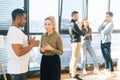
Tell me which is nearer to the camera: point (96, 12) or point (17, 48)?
point (17, 48)

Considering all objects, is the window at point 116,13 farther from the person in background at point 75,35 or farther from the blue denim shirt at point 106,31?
the person in background at point 75,35

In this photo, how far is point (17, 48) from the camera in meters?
2.60

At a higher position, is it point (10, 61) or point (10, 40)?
point (10, 40)

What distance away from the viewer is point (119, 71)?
20.7 feet

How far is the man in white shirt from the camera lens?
260 cm

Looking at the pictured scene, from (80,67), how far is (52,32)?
3.01 metres

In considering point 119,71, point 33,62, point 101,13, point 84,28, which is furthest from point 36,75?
Answer: point 101,13

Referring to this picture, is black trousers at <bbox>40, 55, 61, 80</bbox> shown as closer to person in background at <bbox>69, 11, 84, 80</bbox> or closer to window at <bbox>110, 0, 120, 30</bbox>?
person in background at <bbox>69, 11, 84, 80</bbox>

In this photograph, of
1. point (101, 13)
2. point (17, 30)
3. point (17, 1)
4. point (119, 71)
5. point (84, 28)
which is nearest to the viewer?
point (17, 30)

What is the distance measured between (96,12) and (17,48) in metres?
4.68

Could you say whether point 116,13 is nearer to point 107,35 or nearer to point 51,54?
point 107,35

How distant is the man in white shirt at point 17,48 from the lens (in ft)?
8.54

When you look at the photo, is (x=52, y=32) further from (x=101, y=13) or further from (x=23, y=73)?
(x=101, y=13)

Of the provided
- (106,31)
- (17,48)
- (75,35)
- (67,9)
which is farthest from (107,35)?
(17,48)
